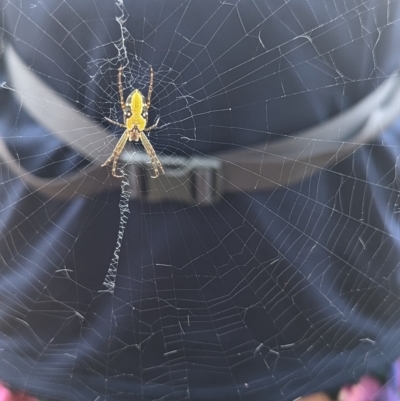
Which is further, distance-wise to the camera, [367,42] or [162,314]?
[162,314]

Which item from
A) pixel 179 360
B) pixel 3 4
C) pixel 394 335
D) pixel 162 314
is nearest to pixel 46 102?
pixel 3 4

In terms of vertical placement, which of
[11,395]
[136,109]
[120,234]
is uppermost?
[136,109]

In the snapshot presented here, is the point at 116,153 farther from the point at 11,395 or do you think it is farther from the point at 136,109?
the point at 11,395

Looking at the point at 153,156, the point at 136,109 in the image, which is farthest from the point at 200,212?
the point at 136,109

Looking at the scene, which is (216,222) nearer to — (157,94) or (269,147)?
(269,147)

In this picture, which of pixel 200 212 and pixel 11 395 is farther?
pixel 200 212

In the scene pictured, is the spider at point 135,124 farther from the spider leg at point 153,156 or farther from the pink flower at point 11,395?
the pink flower at point 11,395
